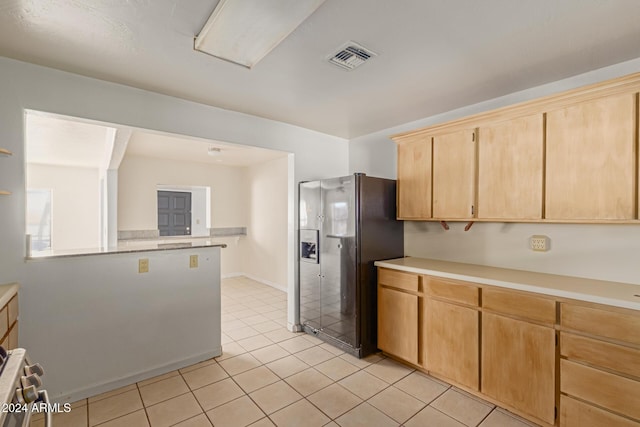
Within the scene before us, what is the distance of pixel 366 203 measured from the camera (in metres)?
2.94

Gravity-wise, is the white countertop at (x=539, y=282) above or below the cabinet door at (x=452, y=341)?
above

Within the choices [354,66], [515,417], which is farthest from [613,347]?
[354,66]

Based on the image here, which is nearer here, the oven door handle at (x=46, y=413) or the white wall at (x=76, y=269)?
the oven door handle at (x=46, y=413)

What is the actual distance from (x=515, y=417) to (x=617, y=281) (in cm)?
118

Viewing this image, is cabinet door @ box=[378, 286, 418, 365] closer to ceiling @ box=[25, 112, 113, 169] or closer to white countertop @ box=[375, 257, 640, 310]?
white countertop @ box=[375, 257, 640, 310]

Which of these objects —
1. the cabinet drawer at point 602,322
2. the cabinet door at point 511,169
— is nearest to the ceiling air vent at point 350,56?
Result: the cabinet door at point 511,169

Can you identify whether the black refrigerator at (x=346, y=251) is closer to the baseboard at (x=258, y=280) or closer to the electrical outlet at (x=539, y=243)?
the electrical outlet at (x=539, y=243)

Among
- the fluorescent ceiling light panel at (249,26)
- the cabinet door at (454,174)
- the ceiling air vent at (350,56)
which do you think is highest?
the ceiling air vent at (350,56)

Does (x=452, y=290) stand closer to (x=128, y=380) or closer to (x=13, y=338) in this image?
(x=128, y=380)

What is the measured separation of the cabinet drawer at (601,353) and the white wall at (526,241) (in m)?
0.66

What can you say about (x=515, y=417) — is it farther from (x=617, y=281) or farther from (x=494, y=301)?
(x=617, y=281)

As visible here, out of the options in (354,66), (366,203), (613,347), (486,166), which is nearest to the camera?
(613,347)

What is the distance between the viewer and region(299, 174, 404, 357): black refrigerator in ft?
9.58

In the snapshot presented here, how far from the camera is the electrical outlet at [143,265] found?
8.36 feet
